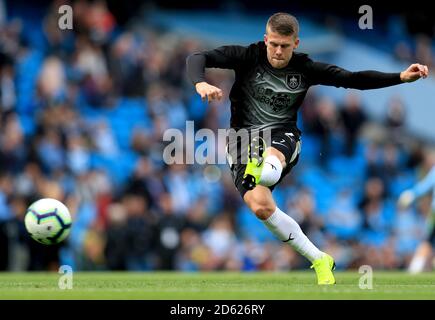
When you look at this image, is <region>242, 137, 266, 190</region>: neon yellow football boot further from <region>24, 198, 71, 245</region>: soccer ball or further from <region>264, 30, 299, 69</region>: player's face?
<region>24, 198, 71, 245</region>: soccer ball

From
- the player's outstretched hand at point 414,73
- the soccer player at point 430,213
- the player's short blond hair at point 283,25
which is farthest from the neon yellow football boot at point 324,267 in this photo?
the soccer player at point 430,213

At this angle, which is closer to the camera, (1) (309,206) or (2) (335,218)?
(1) (309,206)

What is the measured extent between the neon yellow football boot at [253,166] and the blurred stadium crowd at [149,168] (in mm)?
6733

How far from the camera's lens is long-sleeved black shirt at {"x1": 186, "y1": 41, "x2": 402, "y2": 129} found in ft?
31.7

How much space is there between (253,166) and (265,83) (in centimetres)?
106

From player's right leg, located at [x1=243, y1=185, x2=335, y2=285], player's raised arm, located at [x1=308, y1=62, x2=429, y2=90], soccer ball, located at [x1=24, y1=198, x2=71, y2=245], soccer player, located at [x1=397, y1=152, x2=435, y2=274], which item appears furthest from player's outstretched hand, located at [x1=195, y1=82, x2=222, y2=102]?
soccer player, located at [x1=397, y1=152, x2=435, y2=274]

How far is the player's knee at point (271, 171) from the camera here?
905 cm

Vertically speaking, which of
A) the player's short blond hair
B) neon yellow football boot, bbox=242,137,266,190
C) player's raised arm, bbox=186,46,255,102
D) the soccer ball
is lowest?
the soccer ball

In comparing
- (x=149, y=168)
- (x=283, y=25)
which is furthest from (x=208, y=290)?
(x=149, y=168)

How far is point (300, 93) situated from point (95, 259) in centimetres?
730

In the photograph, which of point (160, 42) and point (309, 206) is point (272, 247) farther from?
point (160, 42)

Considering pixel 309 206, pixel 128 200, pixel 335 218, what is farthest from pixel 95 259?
pixel 335 218

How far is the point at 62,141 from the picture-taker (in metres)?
17.6

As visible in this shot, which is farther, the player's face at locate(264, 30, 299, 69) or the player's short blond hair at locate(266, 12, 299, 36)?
the player's face at locate(264, 30, 299, 69)
